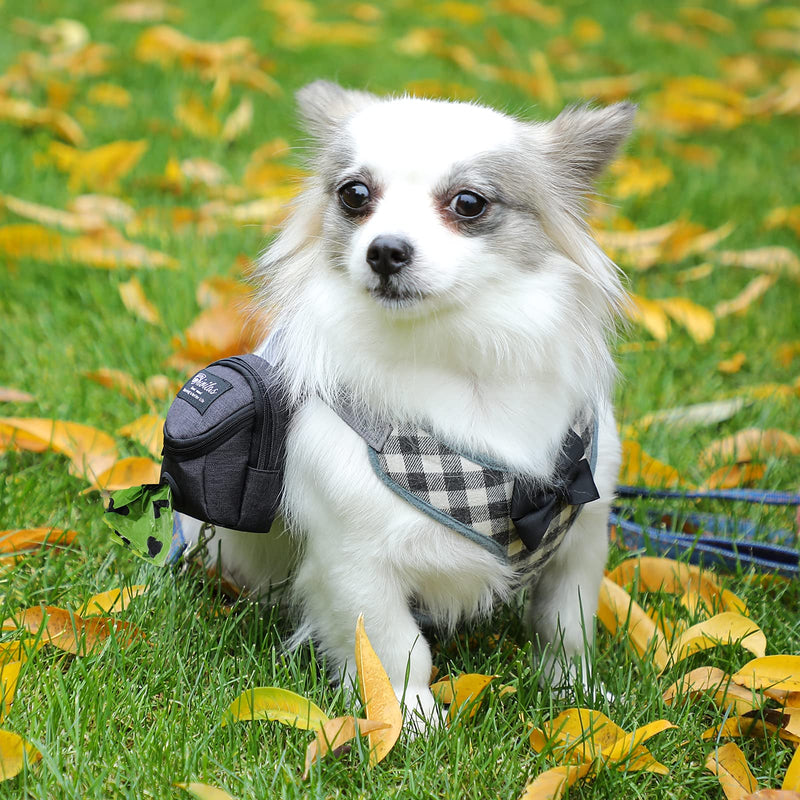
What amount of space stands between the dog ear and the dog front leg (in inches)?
31.0

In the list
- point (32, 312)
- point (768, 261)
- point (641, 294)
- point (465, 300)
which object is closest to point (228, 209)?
point (32, 312)

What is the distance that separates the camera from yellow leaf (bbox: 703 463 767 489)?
2.44 metres

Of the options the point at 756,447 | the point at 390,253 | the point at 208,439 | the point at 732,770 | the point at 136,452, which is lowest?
the point at 136,452

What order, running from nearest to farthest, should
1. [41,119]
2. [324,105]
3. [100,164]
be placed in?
[324,105], [100,164], [41,119]

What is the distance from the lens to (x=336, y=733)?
1.56 meters

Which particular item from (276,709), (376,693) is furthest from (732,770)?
(276,709)

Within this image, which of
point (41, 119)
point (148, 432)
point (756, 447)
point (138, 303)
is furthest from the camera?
point (41, 119)

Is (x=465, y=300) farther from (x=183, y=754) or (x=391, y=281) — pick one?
(x=183, y=754)

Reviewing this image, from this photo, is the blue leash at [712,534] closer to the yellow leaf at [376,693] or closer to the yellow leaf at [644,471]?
the yellow leaf at [644,471]

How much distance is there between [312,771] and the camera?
152 cm

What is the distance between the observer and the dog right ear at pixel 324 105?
6.20ft

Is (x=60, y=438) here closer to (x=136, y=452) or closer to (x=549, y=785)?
(x=136, y=452)

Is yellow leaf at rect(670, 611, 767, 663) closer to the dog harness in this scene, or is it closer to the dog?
the dog

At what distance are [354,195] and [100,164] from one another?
2.25m
